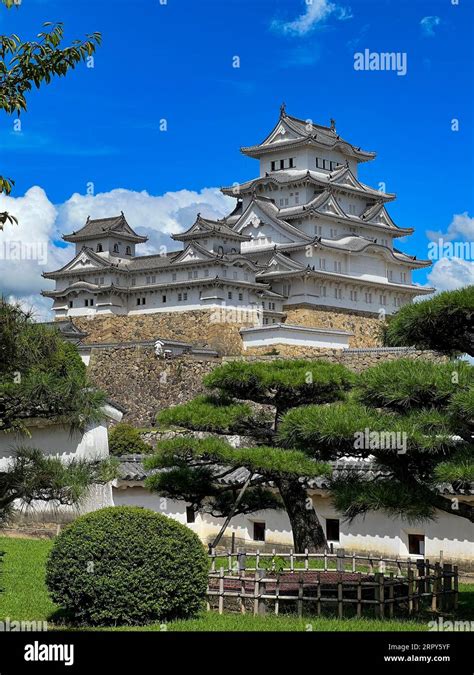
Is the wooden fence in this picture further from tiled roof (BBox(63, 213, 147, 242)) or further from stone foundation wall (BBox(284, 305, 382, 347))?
tiled roof (BBox(63, 213, 147, 242))

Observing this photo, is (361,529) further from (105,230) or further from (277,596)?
(105,230)

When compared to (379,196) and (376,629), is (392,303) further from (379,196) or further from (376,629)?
(376,629)

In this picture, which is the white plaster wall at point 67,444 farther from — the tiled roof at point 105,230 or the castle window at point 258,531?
the tiled roof at point 105,230

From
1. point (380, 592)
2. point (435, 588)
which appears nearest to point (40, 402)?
point (380, 592)

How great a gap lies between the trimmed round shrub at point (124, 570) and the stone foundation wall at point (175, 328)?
28.1 meters

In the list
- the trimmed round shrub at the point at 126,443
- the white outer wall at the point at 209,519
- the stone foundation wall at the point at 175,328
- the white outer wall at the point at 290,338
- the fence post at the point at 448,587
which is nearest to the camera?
the fence post at the point at 448,587

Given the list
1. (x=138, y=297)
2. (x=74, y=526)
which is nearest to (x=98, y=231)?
(x=138, y=297)

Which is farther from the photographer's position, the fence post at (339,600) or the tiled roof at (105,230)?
the tiled roof at (105,230)

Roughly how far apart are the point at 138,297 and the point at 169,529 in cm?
3508

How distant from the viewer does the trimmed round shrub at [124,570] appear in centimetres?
1008

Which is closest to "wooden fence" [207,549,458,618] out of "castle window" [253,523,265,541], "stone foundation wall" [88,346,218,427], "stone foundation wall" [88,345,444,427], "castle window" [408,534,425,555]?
"castle window" [408,534,425,555]

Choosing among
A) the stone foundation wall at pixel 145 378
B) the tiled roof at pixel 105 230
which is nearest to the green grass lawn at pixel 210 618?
the stone foundation wall at pixel 145 378

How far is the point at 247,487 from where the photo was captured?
1528cm

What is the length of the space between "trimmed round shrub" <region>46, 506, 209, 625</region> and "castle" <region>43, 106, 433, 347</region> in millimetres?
28276
